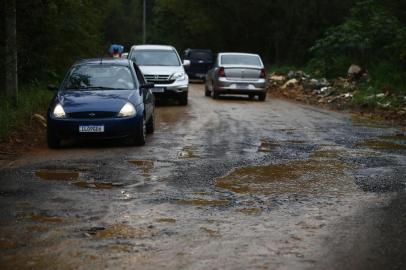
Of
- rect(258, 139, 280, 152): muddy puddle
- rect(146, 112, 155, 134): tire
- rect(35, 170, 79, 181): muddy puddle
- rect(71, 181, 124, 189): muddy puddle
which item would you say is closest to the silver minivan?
rect(146, 112, 155, 134): tire

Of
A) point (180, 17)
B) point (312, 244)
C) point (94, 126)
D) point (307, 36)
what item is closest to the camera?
point (312, 244)

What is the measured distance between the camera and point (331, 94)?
1006 inches

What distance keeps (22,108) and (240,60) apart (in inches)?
451

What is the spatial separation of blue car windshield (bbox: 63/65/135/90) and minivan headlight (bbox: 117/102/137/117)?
3.04 ft

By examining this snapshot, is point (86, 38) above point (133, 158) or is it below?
above

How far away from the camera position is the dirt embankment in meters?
19.5

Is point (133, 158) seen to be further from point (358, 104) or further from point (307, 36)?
point (307, 36)

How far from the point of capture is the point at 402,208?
296 inches

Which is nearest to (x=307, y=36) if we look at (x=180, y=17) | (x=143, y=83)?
(x=180, y=17)

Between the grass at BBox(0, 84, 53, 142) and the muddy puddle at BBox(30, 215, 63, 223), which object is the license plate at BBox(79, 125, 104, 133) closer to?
the grass at BBox(0, 84, 53, 142)

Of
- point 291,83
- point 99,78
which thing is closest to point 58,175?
point 99,78

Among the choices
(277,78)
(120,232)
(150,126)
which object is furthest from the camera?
(277,78)

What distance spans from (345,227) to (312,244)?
2.61 ft

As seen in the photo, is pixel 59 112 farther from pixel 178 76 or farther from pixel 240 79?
pixel 240 79
